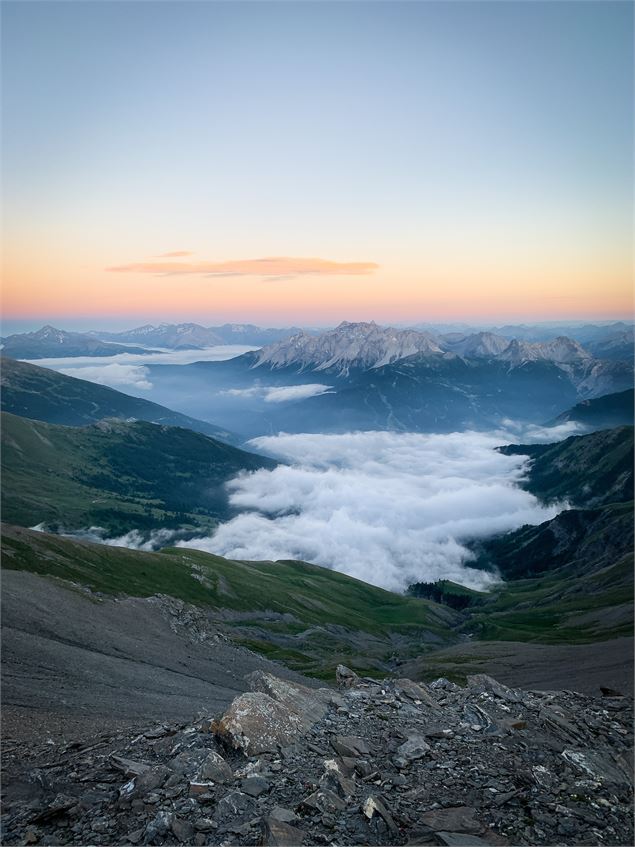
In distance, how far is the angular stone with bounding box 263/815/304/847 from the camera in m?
16.3

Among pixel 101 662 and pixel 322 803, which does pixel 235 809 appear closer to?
pixel 322 803

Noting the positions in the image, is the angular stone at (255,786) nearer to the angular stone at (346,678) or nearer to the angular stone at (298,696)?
the angular stone at (298,696)

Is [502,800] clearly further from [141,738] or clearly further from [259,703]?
[141,738]

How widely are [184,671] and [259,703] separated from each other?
55098 mm

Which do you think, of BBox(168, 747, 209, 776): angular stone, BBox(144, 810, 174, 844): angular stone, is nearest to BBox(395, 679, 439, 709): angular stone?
BBox(168, 747, 209, 776): angular stone

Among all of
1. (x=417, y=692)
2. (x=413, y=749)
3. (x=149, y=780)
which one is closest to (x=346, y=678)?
(x=417, y=692)

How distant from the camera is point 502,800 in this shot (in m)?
18.9

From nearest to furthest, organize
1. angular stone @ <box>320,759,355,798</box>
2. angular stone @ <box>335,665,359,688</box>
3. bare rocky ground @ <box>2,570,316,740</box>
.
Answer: angular stone @ <box>320,759,355,798</box>, angular stone @ <box>335,665,359,688</box>, bare rocky ground @ <box>2,570,316,740</box>

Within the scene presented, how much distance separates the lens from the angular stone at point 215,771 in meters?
20.4

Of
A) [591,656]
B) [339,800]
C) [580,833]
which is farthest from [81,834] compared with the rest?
[591,656]

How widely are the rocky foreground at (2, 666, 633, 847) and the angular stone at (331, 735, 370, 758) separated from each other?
3.1 inches

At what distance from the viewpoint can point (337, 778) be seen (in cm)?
2020

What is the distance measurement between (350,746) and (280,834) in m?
7.86

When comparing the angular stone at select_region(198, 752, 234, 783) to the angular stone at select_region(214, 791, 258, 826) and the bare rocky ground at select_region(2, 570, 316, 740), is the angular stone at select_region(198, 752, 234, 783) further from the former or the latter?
the bare rocky ground at select_region(2, 570, 316, 740)
